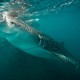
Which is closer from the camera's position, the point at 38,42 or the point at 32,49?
the point at 38,42

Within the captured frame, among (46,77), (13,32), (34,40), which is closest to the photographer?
(34,40)

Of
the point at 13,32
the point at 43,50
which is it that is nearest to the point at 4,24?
the point at 13,32

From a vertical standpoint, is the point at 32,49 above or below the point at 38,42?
below

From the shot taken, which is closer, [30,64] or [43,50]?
[43,50]

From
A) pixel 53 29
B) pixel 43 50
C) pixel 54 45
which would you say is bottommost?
pixel 53 29

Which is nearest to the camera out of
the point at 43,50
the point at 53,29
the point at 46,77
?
the point at 43,50

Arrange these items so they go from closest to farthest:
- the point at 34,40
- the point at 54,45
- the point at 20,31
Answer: the point at 54,45 → the point at 34,40 → the point at 20,31

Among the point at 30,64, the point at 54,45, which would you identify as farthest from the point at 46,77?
the point at 54,45

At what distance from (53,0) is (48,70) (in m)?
6.18

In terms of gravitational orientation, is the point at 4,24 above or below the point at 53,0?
below

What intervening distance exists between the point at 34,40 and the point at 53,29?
50995 mm

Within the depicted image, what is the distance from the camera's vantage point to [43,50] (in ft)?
29.7

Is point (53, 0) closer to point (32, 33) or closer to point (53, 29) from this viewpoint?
point (32, 33)

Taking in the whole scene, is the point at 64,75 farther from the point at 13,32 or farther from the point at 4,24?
the point at 4,24
